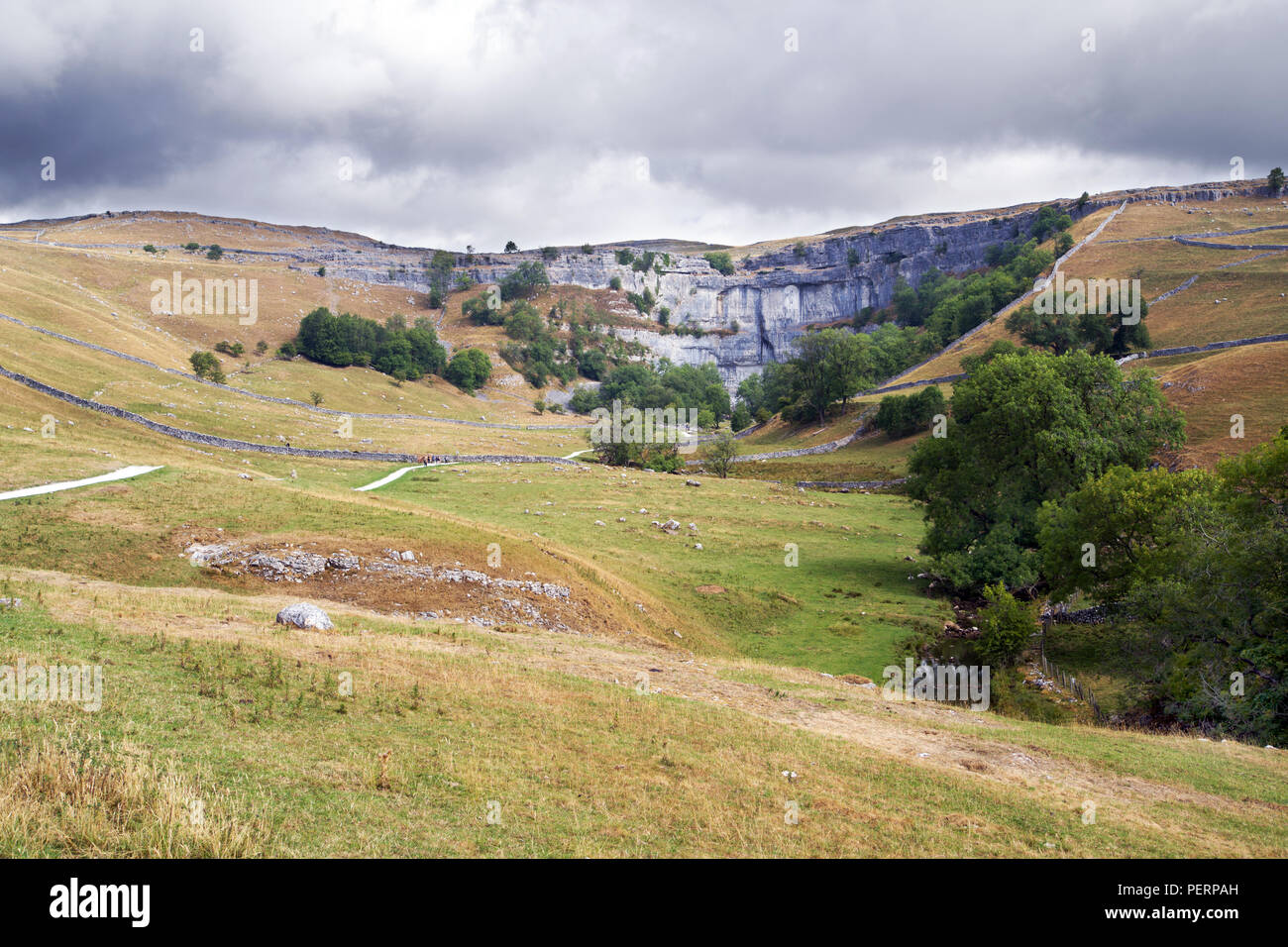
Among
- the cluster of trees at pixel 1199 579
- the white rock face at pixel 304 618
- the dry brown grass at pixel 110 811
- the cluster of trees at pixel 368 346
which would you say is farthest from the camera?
the cluster of trees at pixel 368 346

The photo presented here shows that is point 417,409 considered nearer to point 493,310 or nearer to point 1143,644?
point 493,310

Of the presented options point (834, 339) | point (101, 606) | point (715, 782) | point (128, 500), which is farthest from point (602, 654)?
point (834, 339)

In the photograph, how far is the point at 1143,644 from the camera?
23.5 m

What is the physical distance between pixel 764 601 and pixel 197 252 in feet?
627

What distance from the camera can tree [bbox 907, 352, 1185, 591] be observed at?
36219mm

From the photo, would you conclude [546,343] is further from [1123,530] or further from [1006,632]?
[1006,632]

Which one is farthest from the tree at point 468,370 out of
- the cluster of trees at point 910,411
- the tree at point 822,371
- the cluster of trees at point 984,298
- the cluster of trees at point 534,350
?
the cluster of trees at point 984,298

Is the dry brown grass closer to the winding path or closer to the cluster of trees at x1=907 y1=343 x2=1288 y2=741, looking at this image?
the cluster of trees at x1=907 y1=343 x2=1288 y2=741
